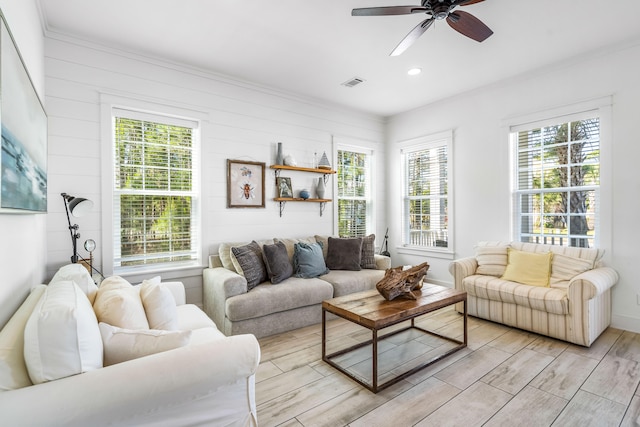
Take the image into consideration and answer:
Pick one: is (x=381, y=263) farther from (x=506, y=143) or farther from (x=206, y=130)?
(x=206, y=130)

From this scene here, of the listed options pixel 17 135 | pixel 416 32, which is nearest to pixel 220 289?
pixel 17 135

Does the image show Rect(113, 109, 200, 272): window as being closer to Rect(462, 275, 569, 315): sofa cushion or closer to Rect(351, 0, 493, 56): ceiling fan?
Rect(351, 0, 493, 56): ceiling fan

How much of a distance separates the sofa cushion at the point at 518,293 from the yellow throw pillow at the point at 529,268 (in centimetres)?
8

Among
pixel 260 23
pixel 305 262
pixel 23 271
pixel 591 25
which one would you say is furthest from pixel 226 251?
pixel 591 25

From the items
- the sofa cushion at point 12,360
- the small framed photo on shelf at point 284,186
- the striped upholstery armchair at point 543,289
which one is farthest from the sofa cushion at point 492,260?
the sofa cushion at point 12,360

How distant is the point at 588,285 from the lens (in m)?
2.78

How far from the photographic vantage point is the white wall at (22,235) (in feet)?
5.08

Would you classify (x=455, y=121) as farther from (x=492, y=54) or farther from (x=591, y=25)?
(x=591, y=25)

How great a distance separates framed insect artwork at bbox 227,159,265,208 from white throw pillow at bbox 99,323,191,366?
255 centimetres

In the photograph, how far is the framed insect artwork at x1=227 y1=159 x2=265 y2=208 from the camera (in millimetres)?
3945

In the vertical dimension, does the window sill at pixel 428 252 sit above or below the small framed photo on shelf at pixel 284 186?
below

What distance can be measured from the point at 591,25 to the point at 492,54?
2.62ft

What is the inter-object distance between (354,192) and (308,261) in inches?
75.0

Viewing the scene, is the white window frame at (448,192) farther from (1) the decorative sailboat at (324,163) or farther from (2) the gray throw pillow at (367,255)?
(1) the decorative sailboat at (324,163)
